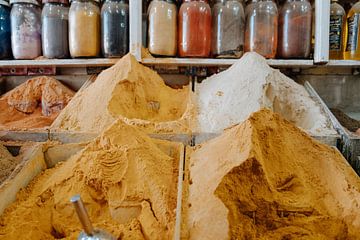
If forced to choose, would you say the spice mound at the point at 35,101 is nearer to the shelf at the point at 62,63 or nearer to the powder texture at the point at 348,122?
the shelf at the point at 62,63

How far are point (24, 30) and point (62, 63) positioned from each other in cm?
26

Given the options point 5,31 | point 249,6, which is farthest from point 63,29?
point 249,6

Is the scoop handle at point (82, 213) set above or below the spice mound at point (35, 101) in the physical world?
below

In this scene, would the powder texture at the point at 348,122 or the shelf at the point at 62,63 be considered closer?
the powder texture at the point at 348,122

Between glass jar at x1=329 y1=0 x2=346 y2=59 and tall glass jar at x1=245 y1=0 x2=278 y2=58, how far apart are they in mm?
255

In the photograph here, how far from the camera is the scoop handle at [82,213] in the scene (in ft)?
2.10

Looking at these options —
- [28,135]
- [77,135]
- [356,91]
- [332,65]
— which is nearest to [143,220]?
[77,135]

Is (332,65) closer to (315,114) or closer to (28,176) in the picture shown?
(315,114)

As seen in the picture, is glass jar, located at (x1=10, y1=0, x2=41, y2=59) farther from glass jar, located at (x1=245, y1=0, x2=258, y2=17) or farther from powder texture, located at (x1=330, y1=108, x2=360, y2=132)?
powder texture, located at (x1=330, y1=108, x2=360, y2=132)

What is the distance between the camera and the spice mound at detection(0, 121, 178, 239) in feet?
2.67

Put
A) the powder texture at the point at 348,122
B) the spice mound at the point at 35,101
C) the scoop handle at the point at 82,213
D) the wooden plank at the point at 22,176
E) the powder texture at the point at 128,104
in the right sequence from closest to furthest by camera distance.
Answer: the scoop handle at the point at 82,213 → the wooden plank at the point at 22,176 → the powder texture at the point at 128,104 → the powder texture at the point at 348,122 → the spice mound at the point at 35,101

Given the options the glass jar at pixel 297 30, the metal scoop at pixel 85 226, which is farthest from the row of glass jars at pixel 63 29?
the metal scoop at pixel 85 226

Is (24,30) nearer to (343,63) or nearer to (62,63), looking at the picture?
(62,63)

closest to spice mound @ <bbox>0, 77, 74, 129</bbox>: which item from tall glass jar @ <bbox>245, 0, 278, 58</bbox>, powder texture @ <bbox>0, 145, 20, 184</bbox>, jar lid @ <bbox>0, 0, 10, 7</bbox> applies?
jar lid @ <bbox>0, 0, 10, 7</bbox>
